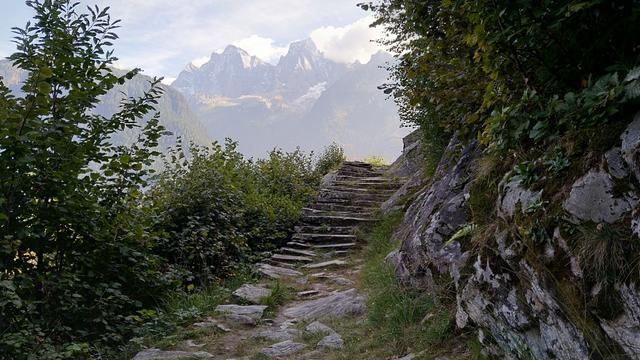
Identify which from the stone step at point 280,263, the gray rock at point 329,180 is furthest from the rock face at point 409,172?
the stone step at point 280,263

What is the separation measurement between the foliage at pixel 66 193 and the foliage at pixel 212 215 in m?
0.86

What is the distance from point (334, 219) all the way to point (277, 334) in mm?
5903

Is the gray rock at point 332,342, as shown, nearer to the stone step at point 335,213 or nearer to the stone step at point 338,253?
the stone step at point 338,253

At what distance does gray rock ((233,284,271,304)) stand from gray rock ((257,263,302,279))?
32.8 inches

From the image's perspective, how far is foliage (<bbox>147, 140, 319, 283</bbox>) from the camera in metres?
7.65

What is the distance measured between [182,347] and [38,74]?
3105 millimetres

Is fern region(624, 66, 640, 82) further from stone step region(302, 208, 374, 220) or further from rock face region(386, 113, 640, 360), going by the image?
stone step region(302, 208, 374, 220)

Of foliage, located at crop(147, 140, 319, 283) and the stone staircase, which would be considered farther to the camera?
the stone staircase

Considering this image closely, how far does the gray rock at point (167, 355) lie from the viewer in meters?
4.45

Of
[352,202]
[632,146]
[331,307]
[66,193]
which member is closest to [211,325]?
[331,307]

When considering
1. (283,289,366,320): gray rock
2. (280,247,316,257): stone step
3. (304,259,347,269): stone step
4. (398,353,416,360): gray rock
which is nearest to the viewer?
(398,353,416,360): gray rock

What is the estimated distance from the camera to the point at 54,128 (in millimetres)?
4262

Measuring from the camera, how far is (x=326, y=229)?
1064cm

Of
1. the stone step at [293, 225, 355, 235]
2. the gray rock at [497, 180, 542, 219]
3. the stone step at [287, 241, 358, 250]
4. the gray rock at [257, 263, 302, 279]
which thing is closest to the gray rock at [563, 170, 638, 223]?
the gray rock at [497, 180, 542, 219]
